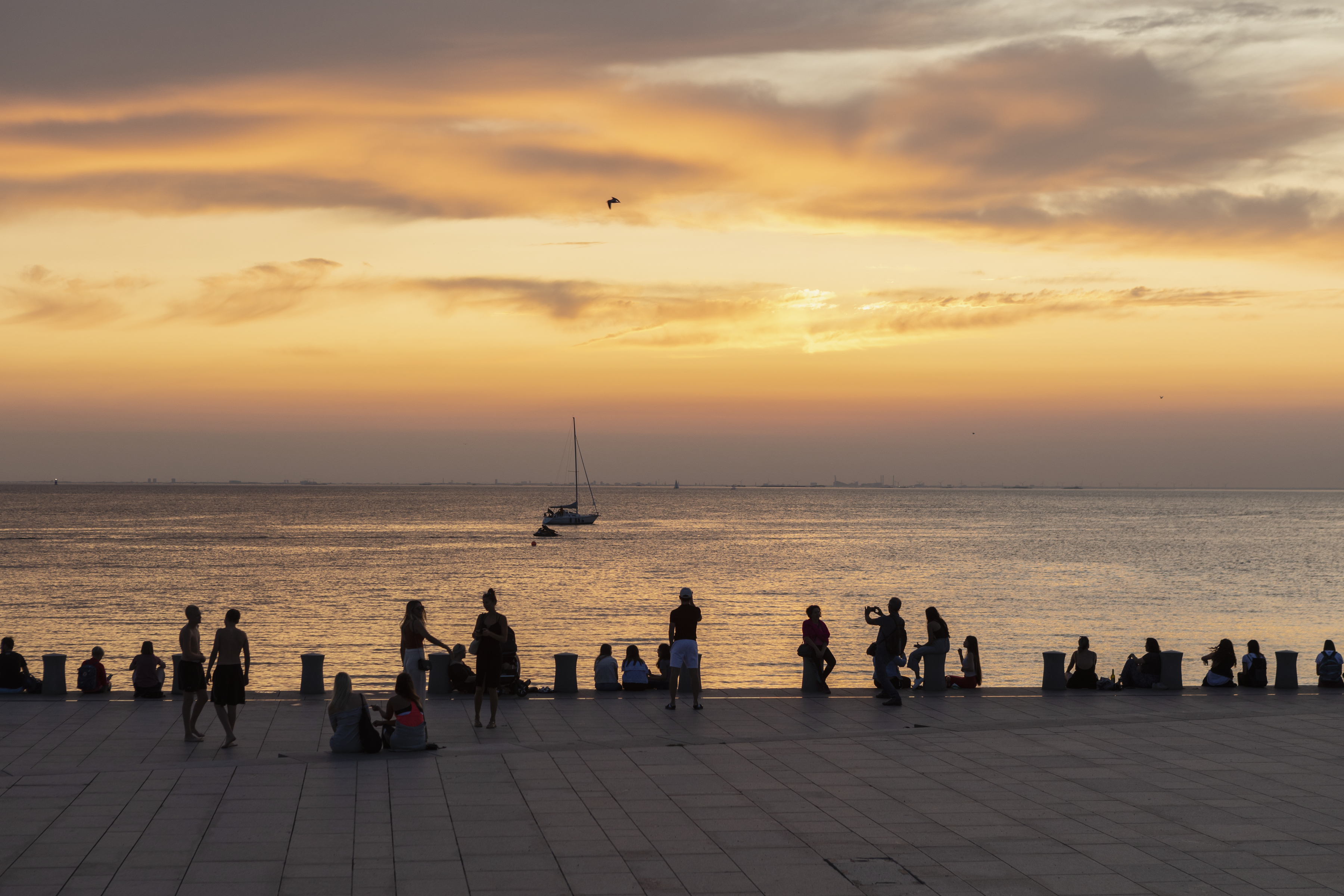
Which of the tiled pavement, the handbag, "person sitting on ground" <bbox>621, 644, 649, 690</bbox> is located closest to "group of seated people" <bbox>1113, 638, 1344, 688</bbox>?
the tiled pavement

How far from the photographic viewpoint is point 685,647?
687 inches

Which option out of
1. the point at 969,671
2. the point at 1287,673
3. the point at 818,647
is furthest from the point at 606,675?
the point at 1287,673

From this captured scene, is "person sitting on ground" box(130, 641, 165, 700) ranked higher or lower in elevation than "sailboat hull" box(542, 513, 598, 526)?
higher

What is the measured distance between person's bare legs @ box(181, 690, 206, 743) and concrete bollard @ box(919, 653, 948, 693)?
37.9 feet

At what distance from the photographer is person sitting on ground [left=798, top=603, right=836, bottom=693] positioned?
19219mm

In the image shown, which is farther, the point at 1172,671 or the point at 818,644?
the point at 1172,671

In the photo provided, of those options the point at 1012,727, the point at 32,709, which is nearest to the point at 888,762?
the point at 1012,727

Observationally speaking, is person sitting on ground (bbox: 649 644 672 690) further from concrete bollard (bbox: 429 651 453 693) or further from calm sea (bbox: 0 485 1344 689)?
calm sea (bbox: 0 485 1344 689)

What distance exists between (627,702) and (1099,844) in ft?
29.9

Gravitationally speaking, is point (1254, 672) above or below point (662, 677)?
below

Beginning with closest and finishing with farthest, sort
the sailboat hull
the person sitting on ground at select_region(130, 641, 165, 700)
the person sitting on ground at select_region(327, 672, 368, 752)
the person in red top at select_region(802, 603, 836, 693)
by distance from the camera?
1. the person sitting on ground at select_region(327, 672, 368, 752)
2. the person sitting on ground at select_region(130, 641, 165, 700)
3. the person in red top at select_region(802, 603, 836, 693)
4. the sailboat hull

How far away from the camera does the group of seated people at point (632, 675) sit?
19391 mm

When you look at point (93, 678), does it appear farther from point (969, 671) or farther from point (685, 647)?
point (969, 671)

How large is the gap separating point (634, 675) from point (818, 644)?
316 centimetres
